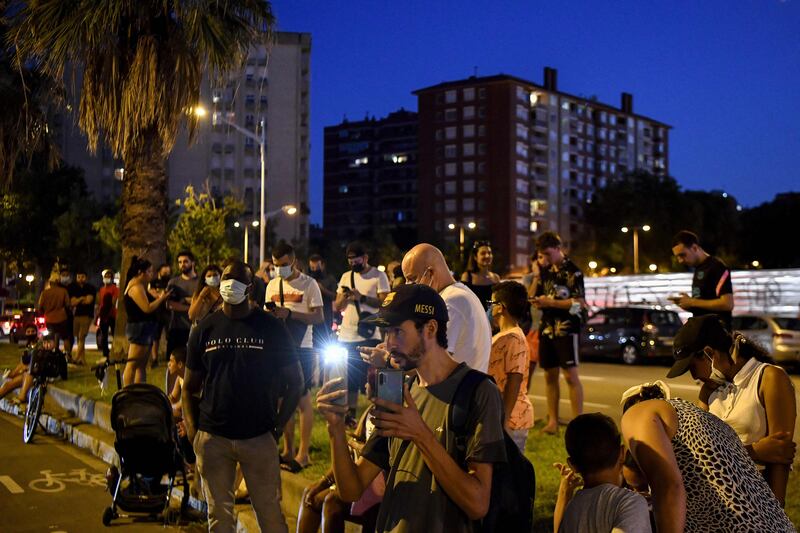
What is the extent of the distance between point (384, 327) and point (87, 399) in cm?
1058

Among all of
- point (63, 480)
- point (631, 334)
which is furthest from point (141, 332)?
point (631, 334)

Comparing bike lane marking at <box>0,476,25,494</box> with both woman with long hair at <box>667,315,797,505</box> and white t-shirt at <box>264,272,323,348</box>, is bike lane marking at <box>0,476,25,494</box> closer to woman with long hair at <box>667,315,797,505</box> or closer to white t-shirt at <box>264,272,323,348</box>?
white t-shirt at <box>264,272,323,348</box>

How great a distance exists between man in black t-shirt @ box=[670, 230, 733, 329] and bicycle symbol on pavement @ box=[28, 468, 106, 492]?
616cm

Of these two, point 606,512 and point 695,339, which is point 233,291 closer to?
point 695,339

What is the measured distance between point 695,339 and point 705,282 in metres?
3.67

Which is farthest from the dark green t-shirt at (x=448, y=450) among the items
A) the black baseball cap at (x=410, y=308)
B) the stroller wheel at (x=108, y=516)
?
the stroller wheel at (x=108, y=516)

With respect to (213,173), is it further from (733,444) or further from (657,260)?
(733,444)

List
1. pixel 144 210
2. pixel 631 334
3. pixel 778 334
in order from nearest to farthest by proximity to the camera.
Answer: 1. pixel 144 210
2. pixel 778 334
3. pixel 631 334

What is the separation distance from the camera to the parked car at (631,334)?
2520 cm

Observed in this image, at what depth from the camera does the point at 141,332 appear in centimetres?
1208

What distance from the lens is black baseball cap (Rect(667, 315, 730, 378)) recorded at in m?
4.57

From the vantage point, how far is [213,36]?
1540 centimetres

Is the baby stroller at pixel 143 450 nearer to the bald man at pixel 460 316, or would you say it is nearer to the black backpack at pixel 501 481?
the bald man at pixel 460 316

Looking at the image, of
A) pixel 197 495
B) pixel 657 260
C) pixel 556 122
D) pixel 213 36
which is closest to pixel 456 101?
pixel 556 122
